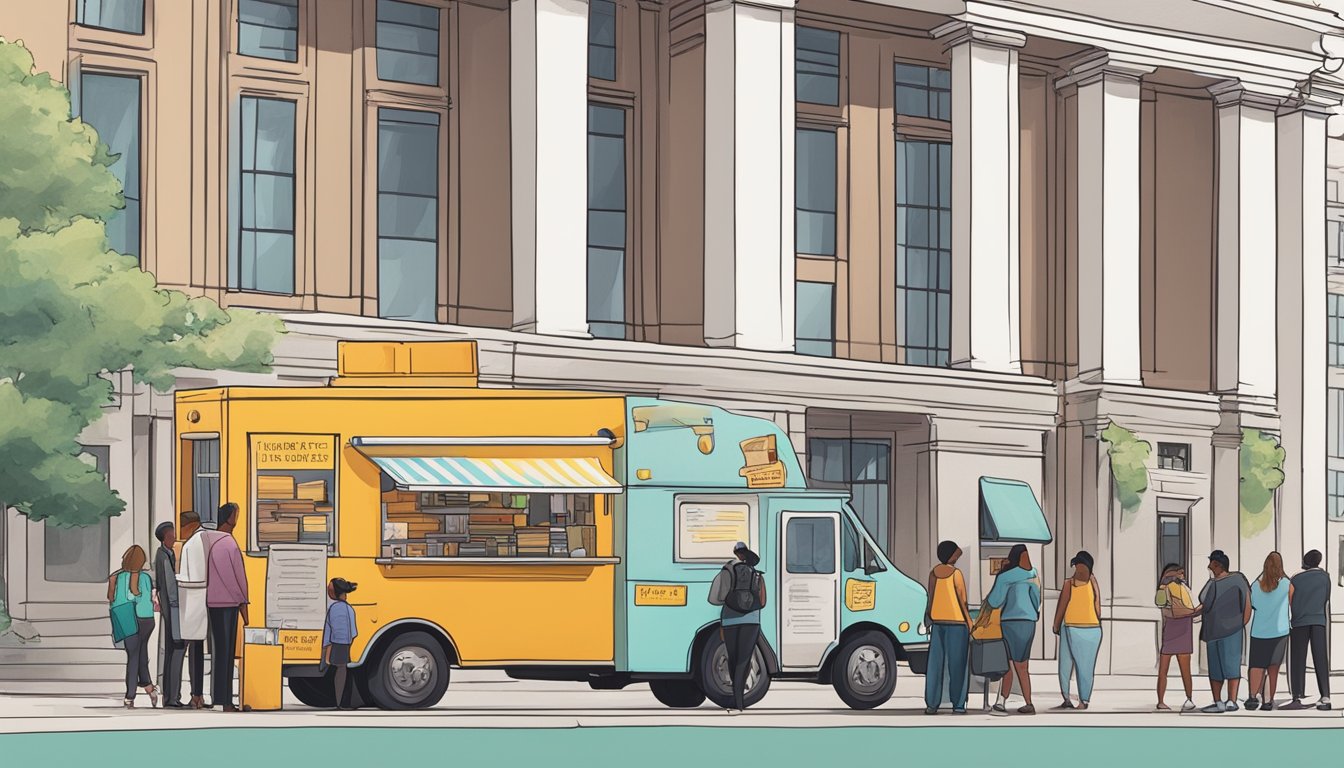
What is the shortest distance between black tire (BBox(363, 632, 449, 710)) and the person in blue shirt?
0.42 meters

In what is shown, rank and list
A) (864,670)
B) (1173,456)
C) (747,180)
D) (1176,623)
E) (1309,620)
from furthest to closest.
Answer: (1173,456), (747,180), (1176,623), (1309,620), (864,670)

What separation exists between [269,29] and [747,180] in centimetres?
823

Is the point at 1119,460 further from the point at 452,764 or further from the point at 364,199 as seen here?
the point at 452,764

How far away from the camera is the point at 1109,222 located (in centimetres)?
3953

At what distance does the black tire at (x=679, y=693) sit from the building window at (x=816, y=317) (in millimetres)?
16416

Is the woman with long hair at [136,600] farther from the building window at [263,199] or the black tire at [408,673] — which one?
the building window at [263,199]

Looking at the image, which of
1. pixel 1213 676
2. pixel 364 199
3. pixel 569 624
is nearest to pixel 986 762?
pixel 569 624

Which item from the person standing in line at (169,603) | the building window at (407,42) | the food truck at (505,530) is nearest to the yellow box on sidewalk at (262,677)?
the food truck at (505,530)

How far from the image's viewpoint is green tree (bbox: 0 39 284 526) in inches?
916

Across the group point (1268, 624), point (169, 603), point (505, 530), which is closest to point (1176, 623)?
point (1268, 624)

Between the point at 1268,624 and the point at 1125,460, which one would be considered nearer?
the point at 1268,624

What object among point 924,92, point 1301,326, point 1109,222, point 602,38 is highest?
point 602,38

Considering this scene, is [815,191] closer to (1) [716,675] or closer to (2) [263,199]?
(2) [263,199]

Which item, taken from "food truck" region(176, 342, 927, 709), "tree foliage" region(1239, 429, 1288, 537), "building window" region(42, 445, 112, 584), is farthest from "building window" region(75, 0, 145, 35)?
"tree foliage" region(1239, 429, 1288, 537)
